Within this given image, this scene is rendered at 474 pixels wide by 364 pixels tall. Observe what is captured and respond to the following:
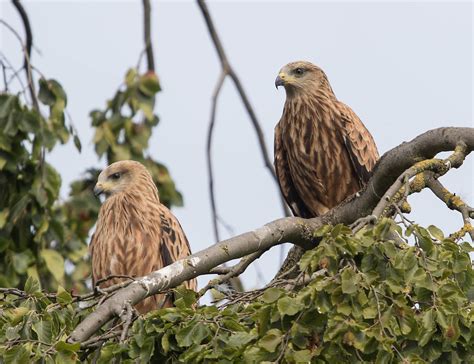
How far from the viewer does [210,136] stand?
25.8 ft

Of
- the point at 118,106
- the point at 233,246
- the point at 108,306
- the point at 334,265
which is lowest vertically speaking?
the point at 334,265

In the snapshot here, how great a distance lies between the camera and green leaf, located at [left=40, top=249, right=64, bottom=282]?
8586 mm

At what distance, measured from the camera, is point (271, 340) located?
3.89 metres

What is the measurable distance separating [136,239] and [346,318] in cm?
410

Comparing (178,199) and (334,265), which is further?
(178,199)

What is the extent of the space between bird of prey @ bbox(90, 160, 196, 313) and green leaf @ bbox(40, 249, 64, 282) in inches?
23.1

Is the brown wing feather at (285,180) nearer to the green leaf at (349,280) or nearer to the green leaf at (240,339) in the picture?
the green leaf at (240,339)

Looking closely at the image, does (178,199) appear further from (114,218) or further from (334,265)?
(334,265)

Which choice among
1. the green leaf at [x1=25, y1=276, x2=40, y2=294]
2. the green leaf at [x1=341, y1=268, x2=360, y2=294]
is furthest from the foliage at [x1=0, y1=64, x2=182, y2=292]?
the green leaf at [x1=341, y1=268, x2=360, y2=294]

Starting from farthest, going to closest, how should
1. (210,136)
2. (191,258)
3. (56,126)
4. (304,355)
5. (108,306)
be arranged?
(56,126) → (210,136) → (191,258) → (108,306) → (304,355)

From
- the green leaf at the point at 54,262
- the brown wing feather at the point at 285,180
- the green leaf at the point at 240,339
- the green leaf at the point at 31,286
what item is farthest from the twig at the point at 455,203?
the green leaf at the point at 54,262

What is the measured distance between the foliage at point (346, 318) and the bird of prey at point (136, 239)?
2.93 meters

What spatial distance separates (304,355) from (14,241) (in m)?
5.07

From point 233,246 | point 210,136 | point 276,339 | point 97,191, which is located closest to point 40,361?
point 276,339
